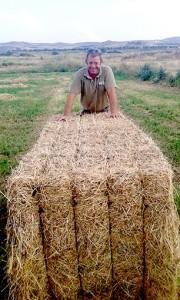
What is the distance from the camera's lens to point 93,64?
823cm

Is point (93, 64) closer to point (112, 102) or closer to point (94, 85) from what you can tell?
point (94, 85)

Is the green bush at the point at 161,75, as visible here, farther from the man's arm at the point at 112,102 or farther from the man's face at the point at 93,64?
the man's face at the point at 93,64

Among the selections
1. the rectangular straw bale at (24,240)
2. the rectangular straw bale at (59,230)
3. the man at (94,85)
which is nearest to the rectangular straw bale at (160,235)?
the rectangular straw bale at (59,230)

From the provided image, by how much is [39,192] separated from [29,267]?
0.79 m

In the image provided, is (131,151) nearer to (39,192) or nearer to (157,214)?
(157,214)

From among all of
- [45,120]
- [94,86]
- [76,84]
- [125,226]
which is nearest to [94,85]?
[94,86]

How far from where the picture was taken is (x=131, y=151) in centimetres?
523

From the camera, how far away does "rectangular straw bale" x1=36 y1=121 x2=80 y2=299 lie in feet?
13.6

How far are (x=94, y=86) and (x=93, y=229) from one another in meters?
4.99

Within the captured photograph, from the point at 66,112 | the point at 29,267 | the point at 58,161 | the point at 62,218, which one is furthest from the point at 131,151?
the point at 66,112

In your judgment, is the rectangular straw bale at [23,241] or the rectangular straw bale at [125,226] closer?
the rectangular straw bale at [23,241]

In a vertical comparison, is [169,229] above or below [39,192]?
below

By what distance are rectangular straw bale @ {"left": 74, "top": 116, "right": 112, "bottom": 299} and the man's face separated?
385cm

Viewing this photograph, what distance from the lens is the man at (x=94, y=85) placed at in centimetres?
823
